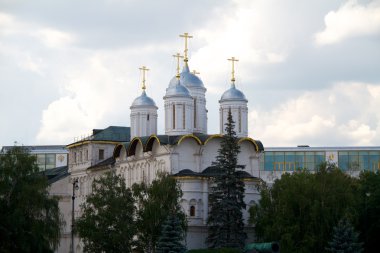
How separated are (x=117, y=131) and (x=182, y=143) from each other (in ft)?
65.2

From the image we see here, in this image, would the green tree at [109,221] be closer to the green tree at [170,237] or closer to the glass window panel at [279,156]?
the green tree at [170,237]

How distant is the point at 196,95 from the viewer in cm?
6956

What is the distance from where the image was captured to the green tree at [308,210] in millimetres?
54500

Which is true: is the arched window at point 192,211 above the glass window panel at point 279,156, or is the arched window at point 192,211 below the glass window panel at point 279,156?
below

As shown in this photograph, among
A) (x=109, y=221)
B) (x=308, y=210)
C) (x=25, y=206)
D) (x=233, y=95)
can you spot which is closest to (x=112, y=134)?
(x=233, y=95)

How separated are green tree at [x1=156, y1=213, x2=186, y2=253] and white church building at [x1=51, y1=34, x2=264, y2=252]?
566cm

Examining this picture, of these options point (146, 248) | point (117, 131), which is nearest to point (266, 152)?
point (117, 131)

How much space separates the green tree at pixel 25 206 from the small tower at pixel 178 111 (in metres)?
15.1

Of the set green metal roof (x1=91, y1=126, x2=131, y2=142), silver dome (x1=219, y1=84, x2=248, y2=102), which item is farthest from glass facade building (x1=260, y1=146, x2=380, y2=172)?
silver dome (x1=219, y1=84, x2=248, y2=102)

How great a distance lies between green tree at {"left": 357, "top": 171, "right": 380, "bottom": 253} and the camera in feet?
190

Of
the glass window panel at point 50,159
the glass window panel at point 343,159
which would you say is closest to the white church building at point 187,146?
the glass window panel at point 343,159

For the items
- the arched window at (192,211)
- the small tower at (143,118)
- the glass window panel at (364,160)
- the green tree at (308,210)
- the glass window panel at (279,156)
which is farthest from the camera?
the glass window panel at (279,156)

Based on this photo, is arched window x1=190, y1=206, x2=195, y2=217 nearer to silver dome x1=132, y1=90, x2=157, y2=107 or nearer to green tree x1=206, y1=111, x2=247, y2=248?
green tree x1=206, y1=111, x2=247, y2=248

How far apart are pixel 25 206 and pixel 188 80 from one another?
23432mm
